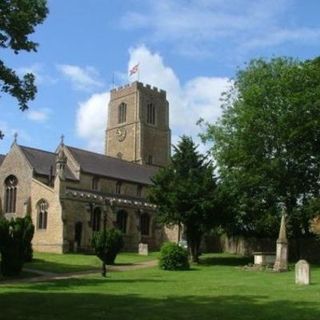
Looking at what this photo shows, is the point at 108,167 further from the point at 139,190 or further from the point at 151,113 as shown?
the point at 151,113

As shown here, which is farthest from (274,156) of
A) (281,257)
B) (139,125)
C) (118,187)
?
(139,125)

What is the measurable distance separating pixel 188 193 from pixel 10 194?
24.2m

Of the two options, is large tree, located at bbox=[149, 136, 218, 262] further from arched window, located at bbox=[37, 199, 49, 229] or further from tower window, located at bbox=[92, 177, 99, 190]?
tower window, located at bbox=[92, 177, 99, 190]

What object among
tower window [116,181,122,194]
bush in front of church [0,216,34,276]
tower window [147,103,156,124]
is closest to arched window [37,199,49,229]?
tower window [116,181,122,194]

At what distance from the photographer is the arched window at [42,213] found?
53.7 m

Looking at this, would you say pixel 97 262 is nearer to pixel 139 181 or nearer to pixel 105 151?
pixel 139 181

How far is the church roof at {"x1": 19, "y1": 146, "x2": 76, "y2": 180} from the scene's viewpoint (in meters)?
57.2

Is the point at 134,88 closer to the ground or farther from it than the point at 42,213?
farther from it

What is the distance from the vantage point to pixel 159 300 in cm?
1809

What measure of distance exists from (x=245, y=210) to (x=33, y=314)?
31.5 m

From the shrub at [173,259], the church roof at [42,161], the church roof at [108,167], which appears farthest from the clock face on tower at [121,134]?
the shrub at [173,259]

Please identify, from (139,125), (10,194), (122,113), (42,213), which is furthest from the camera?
(122,113)

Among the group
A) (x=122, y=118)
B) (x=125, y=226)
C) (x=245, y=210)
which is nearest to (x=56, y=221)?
(x=125, y=226)

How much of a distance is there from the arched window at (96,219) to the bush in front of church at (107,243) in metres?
17.5
